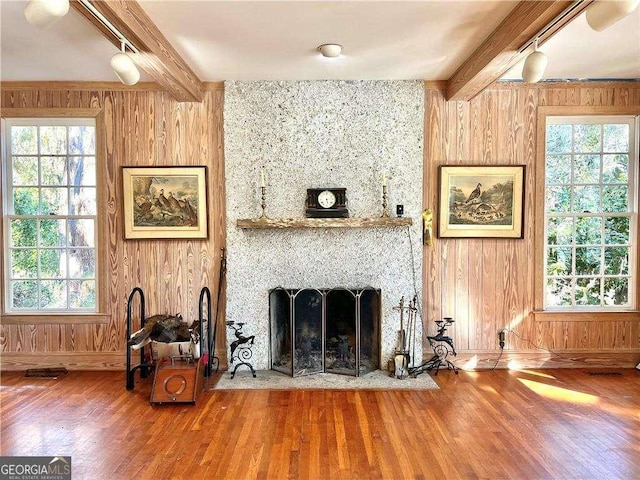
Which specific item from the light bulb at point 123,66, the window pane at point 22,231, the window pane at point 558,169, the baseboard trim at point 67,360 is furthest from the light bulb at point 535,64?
the window pane at point 22,231

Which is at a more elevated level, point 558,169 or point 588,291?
point 558,169

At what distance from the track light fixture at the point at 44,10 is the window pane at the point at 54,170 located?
251cm

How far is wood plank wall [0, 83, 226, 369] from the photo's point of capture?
3.98 meters

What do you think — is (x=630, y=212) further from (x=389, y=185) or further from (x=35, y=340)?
(x=35, y=340)

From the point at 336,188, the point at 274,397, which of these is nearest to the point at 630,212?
the point at 336,188

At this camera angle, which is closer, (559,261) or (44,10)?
(44,10)

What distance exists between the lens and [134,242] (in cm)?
404

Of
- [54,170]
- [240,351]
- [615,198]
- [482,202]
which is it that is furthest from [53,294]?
[615,198]

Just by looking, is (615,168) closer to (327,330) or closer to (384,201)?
(384,201)

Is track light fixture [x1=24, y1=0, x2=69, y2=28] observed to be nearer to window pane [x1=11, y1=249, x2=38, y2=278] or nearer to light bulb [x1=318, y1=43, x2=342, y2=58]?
light bulb [x1=318, y1=43, x2=342, y2=58]

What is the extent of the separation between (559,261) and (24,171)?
5351 millimetres

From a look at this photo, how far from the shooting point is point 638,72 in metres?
3.79

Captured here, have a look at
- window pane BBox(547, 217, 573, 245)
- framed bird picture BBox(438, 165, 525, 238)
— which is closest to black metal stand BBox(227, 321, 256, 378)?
framed bird picture BBox(438, 165, 525, 238)

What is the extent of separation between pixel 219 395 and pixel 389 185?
7.84 ft
